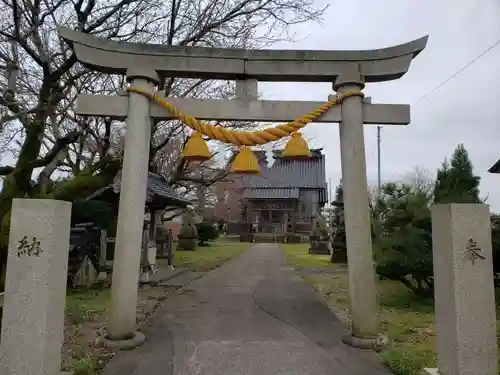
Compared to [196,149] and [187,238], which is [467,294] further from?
[187,238]

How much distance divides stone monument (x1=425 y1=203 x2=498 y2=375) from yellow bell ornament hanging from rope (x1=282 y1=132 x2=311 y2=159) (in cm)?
264

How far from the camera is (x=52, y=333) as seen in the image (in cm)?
372

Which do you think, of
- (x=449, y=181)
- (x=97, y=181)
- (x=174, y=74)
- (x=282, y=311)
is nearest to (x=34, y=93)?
(x=97, y=181)

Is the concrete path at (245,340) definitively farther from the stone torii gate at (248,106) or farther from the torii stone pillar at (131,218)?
the stone torii gate at (248,106)

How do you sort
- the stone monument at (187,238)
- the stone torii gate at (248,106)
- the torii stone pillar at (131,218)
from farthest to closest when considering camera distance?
the stone monument at (187,238) → the stone torii gate at (248,106) → the torii stone pillar at (131,218)

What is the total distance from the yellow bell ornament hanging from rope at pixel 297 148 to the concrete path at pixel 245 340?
2.91 metres

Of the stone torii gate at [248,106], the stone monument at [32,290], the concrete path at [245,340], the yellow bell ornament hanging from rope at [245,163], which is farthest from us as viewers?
the yellow bell ornament hanging from rope at [245,163]

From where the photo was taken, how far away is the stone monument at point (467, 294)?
362cm


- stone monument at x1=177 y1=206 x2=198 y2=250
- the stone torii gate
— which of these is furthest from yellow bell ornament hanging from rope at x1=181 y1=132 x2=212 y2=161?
stone monument at x1=177 y1=206 x2=198 y2=250

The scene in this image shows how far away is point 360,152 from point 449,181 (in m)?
6.11

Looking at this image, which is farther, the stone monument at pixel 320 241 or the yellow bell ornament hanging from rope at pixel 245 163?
the stone monument at pixel 320 241

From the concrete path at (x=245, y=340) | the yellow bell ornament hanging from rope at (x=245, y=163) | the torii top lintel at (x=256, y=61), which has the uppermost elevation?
the torii top lintel at (x=256, y=61)

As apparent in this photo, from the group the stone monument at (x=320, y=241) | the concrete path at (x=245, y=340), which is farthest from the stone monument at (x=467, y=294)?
the stone monument at (x=320, y=241)

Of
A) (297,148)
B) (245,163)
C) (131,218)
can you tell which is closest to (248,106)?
(245,163)
